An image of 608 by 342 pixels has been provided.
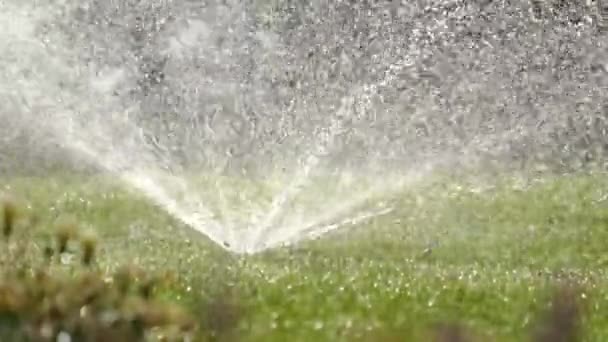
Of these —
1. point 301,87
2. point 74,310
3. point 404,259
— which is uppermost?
point 301,87

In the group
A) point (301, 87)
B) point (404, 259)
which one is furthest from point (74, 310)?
point (301, 87)

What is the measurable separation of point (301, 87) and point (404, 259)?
13.9 m

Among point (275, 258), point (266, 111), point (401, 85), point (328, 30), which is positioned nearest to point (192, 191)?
point (275, 258)

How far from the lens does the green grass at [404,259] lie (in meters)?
11.4

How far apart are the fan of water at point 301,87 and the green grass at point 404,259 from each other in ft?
9.20

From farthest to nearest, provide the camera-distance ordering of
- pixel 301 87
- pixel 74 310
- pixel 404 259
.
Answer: pixel 301 87 < pixel 404 259 < pixel 74 310

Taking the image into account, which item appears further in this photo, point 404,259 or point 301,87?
point 301,87

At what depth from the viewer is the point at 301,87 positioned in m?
30.5

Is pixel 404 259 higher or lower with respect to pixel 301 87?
lower

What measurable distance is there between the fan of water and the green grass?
2.80 meters

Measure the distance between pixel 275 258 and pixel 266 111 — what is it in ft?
45.2

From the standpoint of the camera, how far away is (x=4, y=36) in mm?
29031

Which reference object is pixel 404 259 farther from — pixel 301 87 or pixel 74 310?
pixel 301 87

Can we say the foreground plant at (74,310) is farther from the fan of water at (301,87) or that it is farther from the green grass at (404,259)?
the fan of water at (301,87)
